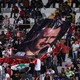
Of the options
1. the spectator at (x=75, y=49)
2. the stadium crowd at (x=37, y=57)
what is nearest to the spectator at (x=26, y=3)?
the stadium crowd at (x=37, y=57)

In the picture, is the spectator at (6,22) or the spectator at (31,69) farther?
the spectator at (6,22)

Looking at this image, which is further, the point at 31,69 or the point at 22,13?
the point at 22,13

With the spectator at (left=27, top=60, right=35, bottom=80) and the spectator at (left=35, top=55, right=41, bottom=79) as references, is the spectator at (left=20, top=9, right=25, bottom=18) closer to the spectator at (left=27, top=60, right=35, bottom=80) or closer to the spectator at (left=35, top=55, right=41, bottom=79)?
the spectator at (left=27, top=60, right=35, bottom=80)

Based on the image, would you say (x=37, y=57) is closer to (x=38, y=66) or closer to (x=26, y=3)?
(x=38, y=66)

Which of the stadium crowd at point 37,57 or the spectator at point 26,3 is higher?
the spectator at point 26,3

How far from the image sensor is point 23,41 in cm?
2922

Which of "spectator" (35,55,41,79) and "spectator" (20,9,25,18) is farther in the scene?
"spectator" (20,9,25,18)

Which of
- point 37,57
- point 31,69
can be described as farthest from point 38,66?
point 37,57

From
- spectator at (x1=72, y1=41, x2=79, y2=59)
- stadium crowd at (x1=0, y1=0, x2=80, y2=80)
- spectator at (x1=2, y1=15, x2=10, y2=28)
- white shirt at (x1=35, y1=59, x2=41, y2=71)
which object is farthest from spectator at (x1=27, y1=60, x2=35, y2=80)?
spectator at (x1=2, y1=15, x2=10, y2=28)

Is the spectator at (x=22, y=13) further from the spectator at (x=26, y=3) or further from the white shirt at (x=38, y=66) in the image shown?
the white shirt at (x=38, y=66)

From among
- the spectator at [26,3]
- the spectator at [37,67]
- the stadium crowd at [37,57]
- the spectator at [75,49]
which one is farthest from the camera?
the spectator at [26,3]

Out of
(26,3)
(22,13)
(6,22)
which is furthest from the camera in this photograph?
(26,3)

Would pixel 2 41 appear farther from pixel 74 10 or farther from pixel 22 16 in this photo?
pixel 74 10

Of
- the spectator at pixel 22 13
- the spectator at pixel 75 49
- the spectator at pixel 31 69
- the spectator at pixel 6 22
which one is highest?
the spectator at pixel 22 13
